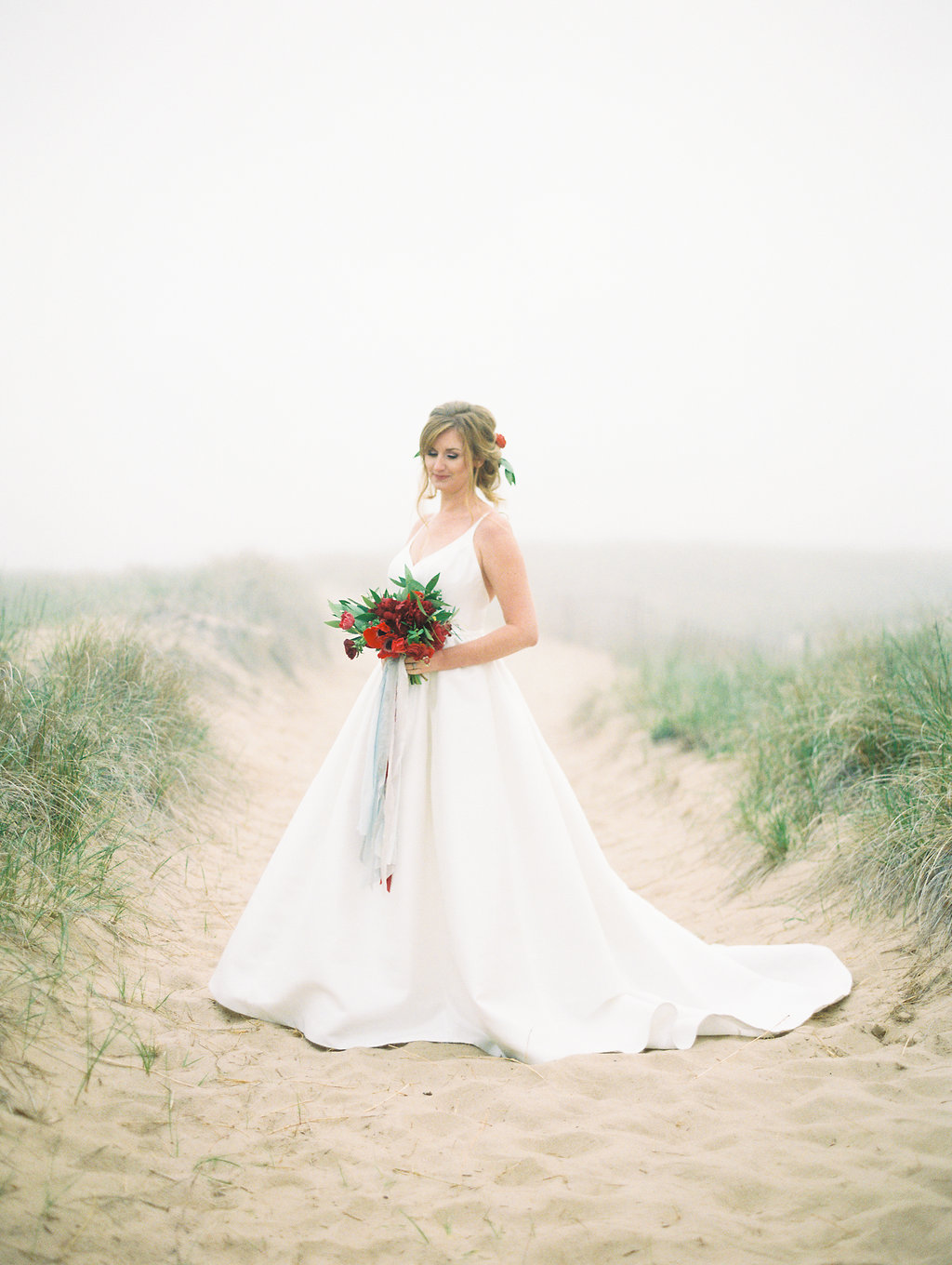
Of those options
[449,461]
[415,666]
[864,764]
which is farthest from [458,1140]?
[864,764]

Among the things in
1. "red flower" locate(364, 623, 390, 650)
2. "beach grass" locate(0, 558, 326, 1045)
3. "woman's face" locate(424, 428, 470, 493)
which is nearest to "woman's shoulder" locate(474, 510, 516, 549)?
"woman's face" locate(424, 428, 470, 493)

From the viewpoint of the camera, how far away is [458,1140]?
6.95 feet

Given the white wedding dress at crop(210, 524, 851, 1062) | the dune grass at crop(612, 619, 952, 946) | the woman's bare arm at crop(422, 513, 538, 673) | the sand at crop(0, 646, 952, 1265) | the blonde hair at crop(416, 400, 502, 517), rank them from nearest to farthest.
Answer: the sand at crop(0, 646, 952, 1265) < the white wedding dress at crop(210, 524, 851, 1062) < the woman's bare arm at crop(422, 513, 538, 673) < the blonde hair at crop(416, 400, 502, 517) < the dune grass at crop(612, 619, 952, 946)

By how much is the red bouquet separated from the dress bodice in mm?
76

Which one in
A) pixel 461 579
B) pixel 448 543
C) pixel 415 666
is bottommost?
pixel 415 666

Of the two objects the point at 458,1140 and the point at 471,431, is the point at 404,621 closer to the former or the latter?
the point at 471,431

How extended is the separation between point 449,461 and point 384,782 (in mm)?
1139

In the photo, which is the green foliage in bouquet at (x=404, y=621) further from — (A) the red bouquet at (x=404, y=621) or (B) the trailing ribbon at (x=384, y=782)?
(B) the trailing ribbon at (x=384, y=782)

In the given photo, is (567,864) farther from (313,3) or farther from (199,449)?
(313,3)

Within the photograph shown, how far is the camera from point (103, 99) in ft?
39.1

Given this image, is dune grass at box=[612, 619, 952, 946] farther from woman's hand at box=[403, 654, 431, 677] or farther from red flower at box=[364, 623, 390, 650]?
red flower at box=[364, 623, 390, 650]

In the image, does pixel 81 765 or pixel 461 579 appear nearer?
pixel 461 579

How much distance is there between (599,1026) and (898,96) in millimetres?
13062

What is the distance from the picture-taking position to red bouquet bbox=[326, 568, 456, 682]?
105 inches
